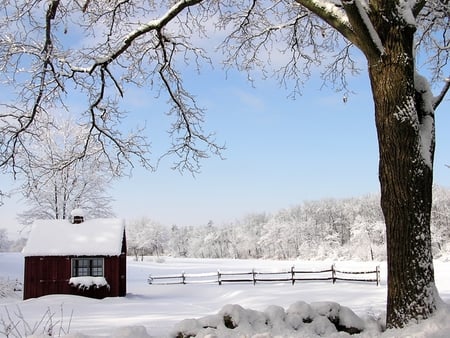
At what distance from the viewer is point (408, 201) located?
586 centimetres

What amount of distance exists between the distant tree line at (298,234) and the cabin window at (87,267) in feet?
167

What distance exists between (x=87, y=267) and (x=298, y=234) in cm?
7364

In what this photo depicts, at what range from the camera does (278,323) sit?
6.49 metres

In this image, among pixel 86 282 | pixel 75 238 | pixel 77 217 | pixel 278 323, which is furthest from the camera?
pixel 77 217

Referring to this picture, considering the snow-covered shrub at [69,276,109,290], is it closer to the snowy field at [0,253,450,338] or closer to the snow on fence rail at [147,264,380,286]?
the snowy field at [0,253,450,338]

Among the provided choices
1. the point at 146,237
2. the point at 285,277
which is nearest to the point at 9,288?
the point at 285,277

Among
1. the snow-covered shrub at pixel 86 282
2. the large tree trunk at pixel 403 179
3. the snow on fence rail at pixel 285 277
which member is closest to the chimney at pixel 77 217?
the snow-covered shrub at pixel 86 282

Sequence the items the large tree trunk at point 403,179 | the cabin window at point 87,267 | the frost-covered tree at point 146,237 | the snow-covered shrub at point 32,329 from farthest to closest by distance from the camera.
Answer: 1. the frost-covered tree at point 146,237
2. the cabin window at point 87,267
3. the snow-covered shrub at point 32,329
4. the large tree trunk at point 403,179

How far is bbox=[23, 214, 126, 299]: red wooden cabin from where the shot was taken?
73.4ft

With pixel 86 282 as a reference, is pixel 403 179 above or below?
above

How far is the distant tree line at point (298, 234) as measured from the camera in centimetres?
7400

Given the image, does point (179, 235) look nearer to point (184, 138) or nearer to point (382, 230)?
point (382, 230)

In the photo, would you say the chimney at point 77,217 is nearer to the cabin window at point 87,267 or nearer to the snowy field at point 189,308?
the cabin window at point 87,267

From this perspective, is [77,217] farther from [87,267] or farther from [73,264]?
[87,267]
